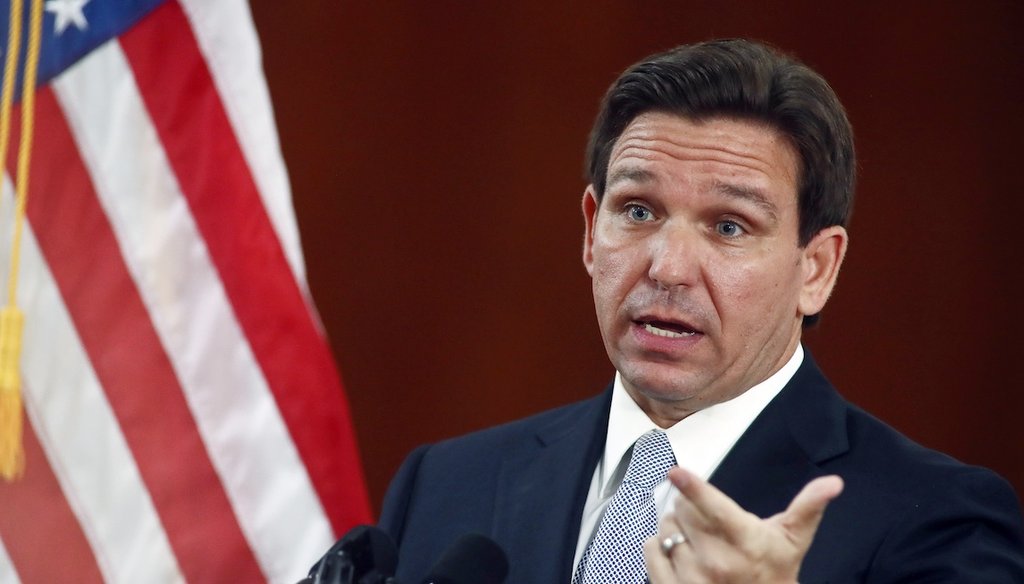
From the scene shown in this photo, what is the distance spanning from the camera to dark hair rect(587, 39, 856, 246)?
5.19ft

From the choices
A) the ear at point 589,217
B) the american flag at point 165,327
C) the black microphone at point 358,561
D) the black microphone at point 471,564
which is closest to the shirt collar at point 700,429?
the ear at point 589,217

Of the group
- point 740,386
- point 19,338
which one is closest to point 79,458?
Answer: point 19,338

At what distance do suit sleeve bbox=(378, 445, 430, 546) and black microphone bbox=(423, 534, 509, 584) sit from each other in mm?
549

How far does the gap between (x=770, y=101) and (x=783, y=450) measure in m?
0.44

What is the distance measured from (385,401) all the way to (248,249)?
1.64 feet

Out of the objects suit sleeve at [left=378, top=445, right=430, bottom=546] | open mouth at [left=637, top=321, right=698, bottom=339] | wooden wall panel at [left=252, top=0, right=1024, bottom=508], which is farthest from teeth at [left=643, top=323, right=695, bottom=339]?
wooden wall panel at [left=252, top=0, right=1024, bottom=508]

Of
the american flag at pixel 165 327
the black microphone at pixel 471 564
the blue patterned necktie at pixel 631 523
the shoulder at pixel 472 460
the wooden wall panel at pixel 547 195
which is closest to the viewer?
the black microphone at pixel 471 564

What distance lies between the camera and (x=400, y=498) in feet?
5.93

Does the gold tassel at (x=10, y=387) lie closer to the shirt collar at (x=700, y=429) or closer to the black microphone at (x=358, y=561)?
the shirt collar at (x=700, y=429)

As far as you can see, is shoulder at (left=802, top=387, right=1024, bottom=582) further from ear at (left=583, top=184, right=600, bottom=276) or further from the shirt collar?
ear at (left=583, top=184, right=600, bottom=276)

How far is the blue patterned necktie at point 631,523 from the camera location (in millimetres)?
1489

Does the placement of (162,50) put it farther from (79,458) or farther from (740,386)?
(740,386)

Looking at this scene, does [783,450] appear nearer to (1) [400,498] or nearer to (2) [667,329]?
(2) [667,329]

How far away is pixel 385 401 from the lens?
8.71 ft
